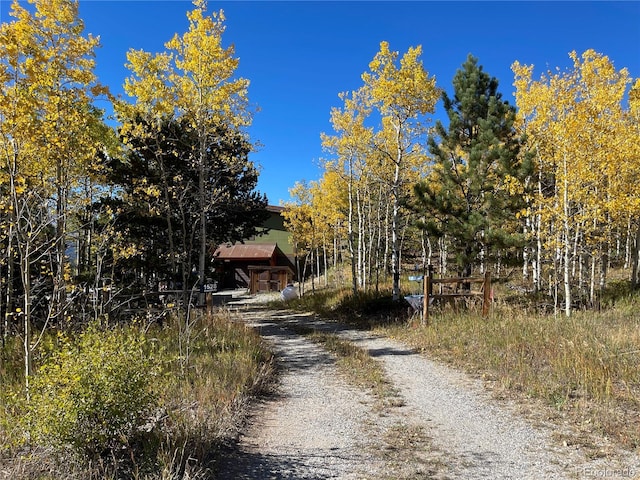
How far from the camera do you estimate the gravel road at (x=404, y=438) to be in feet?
11.5

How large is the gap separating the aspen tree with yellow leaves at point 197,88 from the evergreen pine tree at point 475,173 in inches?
252

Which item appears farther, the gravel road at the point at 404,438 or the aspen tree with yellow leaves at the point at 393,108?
the aspen tree with yellow leaves at the point at 393,108

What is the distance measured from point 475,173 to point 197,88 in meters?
8.35

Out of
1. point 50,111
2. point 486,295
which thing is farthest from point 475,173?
point 50,111

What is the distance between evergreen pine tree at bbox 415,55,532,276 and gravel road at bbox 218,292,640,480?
6998 millimetres

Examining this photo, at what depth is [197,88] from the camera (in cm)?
1106

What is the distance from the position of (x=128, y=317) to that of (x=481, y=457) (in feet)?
28.4

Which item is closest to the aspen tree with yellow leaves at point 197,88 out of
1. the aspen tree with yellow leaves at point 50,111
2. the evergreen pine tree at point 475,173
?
the aspen tree with yellow leaves at point 50,111

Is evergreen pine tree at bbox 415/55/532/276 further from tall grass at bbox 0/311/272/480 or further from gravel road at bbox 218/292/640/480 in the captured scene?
tall grass at bbox 0/311/272/480


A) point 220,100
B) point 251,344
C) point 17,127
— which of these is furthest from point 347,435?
point 220,100

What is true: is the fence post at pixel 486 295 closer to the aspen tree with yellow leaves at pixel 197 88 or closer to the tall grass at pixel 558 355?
the tall grass at pixel 558 355

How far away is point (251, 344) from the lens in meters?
7.72

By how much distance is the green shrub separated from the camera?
9.66 ft

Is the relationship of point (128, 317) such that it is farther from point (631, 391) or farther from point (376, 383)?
point (631, 391)
